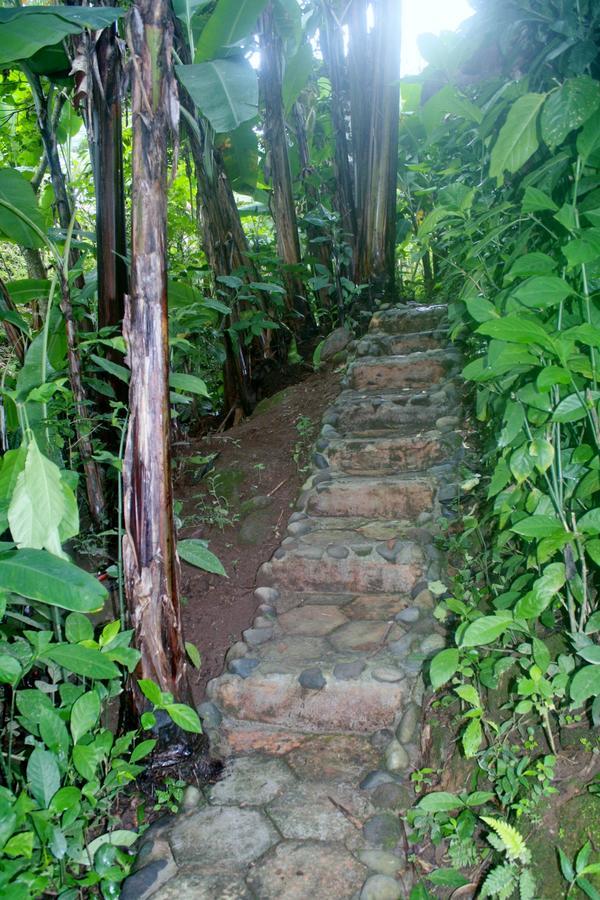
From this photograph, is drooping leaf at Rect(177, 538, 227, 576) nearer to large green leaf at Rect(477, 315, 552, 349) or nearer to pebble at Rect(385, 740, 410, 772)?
pebble at Rect(385, 740, 410, 772)

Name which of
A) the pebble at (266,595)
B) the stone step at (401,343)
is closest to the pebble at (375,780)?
the pebble at (266,595)

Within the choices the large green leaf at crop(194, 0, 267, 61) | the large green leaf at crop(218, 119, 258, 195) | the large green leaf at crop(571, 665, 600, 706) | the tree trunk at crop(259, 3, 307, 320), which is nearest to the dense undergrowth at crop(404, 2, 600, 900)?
the large green leaf at crop(571, 665, 600, 706)

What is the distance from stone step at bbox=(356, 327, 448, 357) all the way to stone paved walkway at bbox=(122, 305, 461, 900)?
737 millimetres

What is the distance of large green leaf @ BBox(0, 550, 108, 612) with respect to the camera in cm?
134

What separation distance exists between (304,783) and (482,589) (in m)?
0.91

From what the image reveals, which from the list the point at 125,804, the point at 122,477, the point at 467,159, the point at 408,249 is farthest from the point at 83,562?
the point at 408,249

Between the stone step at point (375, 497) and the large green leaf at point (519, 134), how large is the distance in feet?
5.58

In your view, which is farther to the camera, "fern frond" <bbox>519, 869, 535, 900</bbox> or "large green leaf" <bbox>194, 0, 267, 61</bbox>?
"large green leaf" <bbox>194, 0, 267, 61</bbox>

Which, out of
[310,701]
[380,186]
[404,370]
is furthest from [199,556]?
[380,186]

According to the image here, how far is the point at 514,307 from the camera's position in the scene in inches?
70.0

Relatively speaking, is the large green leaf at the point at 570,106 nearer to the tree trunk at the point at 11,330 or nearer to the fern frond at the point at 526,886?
the fern frond at the point at 526,886

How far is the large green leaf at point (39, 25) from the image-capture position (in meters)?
2.18

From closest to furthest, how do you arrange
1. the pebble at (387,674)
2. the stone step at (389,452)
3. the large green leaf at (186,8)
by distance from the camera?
the pebble at (387,674), the large green leaf at (186,8), the stone step at (389,452)

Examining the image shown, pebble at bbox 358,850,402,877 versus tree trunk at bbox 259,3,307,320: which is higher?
tree trunk at bbox 259,3,307,320
